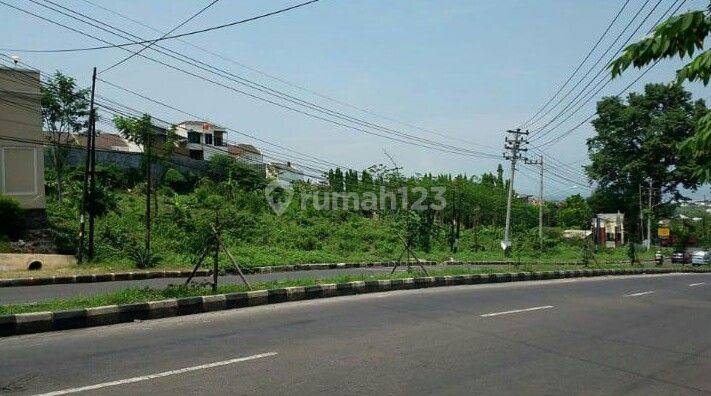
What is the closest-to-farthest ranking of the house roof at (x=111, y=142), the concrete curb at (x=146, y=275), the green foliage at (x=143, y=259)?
the concrete curb at (x=146, y=275)
the green foliage at (x=143, y=259)
the house roof at (x=111, y=142)

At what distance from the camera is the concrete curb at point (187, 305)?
31.7ft

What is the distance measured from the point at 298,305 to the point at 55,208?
2254 cm

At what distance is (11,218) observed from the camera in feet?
83.4

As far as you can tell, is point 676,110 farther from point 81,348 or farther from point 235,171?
point 81,348

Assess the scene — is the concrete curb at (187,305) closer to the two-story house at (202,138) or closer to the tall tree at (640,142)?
the tall tree at (640,142)

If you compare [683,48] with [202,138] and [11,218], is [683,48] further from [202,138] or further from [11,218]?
[202,138]

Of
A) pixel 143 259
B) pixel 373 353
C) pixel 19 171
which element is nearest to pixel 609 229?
pixel 143 259

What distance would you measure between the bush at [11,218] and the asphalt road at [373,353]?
679 inches

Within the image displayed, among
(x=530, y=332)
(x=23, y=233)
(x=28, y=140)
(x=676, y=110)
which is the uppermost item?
(x=676, y=110)

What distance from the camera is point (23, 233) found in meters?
25.9

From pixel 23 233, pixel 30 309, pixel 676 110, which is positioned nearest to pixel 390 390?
pixel 30 309

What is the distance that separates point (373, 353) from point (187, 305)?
195 inches

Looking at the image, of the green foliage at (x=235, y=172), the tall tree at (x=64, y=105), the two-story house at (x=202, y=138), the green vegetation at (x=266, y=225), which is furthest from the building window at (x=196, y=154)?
the tall tree at (x=64, y=105)

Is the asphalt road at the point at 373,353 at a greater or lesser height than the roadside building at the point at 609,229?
lesser
